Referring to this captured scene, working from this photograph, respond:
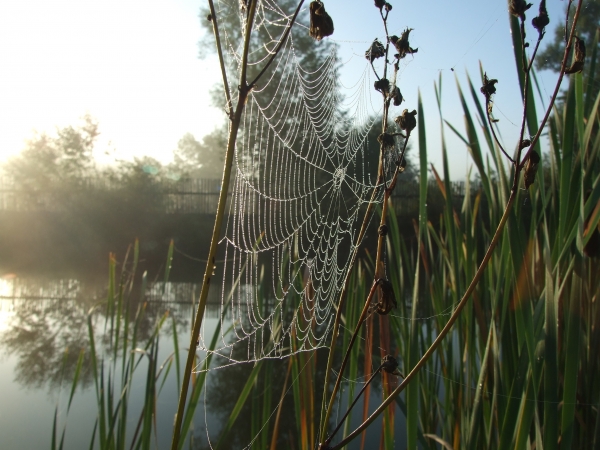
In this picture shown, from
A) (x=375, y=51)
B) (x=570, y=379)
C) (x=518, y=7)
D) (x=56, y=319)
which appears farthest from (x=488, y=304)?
(x=56, y=319)

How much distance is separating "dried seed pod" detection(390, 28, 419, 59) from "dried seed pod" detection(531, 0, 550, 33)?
6.7 inches

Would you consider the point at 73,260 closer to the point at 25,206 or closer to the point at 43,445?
the point at 25,206

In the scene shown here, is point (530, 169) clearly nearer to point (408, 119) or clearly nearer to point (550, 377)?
point (408, 119)

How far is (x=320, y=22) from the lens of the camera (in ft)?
1.68

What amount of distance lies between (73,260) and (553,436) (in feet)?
29.7

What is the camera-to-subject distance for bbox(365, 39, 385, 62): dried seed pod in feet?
2.36

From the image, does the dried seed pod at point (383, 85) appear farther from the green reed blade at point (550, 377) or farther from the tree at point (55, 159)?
the tree at point (55, 159)

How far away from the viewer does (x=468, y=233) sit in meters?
1.29

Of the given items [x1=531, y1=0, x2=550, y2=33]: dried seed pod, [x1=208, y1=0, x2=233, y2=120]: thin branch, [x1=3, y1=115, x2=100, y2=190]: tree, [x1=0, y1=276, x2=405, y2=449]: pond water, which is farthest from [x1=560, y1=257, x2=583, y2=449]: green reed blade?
[x1=3, y1=115, x2=100, y2=190]: tree

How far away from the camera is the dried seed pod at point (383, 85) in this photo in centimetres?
66

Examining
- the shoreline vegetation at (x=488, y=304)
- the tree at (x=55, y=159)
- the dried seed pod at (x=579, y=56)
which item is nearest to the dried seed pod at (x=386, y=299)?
the shoreline vegetation at (x=488, y=304)

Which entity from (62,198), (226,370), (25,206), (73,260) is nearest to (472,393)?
(226,370)

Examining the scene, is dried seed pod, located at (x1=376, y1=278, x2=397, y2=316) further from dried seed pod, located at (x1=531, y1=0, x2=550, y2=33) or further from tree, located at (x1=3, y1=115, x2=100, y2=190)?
tree, located at (x1=3, y1=115, x2=100, y2=190)

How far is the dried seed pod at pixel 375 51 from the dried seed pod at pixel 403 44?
0.04 metres
